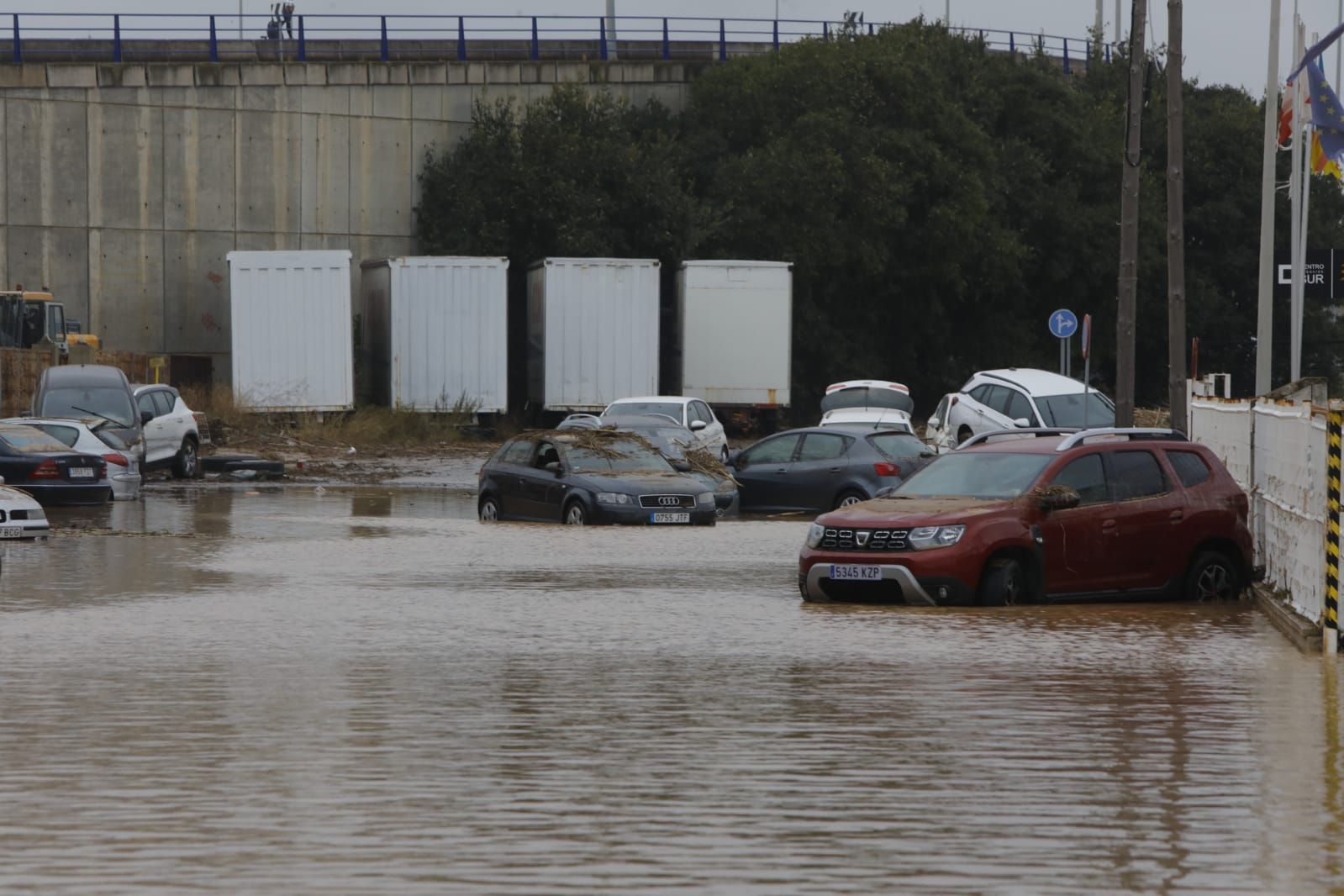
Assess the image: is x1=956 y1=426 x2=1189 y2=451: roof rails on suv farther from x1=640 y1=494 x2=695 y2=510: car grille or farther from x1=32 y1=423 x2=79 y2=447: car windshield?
x1=32 y1=423 x2=79 y2=447: car windshield

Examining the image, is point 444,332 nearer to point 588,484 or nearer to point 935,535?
point 588,484

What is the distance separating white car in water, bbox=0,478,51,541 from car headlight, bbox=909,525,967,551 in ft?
35.9

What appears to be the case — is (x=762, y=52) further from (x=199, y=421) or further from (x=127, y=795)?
(x=127, y=795)

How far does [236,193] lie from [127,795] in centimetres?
4311

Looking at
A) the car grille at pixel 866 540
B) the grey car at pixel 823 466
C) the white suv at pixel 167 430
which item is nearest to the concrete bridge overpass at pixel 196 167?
the white suv at pixel 167 430

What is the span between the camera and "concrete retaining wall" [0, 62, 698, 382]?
47.2 metres

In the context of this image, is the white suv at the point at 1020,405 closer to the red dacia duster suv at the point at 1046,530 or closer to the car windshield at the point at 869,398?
the car windshield at the point at 869,398

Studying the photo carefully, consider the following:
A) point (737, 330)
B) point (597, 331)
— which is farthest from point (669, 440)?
point (737, 330)

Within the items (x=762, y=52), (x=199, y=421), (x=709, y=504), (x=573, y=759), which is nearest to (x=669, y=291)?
(x=762, y=52)

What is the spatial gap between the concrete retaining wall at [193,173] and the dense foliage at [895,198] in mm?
1567

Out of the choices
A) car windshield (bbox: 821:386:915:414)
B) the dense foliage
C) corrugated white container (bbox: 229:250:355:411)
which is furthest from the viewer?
the dense foliage

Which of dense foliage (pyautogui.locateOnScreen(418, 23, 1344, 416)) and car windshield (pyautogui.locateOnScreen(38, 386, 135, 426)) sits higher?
dense foliage (pyautogui.locateOnScreen(418, 23, 1344, 416))

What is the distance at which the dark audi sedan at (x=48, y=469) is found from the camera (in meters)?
26.3

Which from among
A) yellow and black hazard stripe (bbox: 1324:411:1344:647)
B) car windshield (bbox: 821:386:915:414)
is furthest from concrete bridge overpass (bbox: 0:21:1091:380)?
yellow and black hazard stripe (bbox: 1324:411:1344:647)
